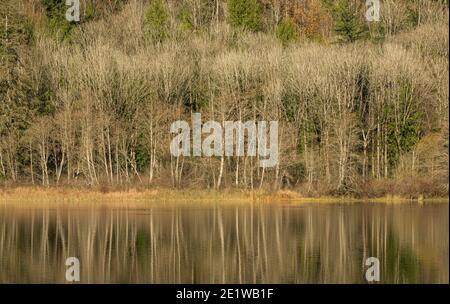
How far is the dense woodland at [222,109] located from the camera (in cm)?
7012

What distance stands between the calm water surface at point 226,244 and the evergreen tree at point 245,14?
1429 inches

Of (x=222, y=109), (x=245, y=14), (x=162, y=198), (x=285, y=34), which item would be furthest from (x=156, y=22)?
(x=162, y=198)

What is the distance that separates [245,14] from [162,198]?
32.9m

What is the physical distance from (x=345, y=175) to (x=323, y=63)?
390 inches

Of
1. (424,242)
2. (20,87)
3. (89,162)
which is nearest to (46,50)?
(20,87)

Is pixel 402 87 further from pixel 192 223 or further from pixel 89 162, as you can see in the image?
pixel 192 223

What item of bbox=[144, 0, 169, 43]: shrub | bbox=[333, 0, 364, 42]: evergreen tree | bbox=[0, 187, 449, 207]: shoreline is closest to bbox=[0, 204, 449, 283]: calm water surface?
bbox=[0, 187, 449, 207]: shoreline

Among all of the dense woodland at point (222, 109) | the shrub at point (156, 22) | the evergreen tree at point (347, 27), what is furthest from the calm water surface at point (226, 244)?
the shrub at point (156, 22)

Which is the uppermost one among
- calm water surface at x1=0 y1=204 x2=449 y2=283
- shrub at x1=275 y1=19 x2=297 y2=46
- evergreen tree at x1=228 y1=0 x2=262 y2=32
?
evergreen tree at x1=228 y1=0 x2=262 y2=32

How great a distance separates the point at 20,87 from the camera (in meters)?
74.4

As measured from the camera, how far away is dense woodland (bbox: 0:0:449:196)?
7012 centimetres

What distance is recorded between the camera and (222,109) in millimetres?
69250

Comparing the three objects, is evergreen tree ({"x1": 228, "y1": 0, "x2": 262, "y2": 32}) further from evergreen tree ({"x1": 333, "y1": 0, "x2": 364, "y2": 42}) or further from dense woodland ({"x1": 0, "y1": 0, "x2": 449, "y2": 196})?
dense woodland ({"x1": 0, "y1": 0, "x2": 449, "y2": 196})

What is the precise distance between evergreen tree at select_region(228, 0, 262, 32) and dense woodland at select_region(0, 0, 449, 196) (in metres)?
12.4
